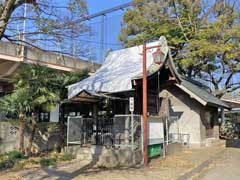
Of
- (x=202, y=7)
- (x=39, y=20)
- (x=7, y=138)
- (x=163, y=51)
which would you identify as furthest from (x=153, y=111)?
(x=202, y=7)

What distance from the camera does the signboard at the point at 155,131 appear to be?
1284cm

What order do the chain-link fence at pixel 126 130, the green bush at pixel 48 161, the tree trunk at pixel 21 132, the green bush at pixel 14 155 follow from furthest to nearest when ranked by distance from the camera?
the tree trunk at pixel 21 132
the chain-link fence at pixel 126 130
the green bush at pixel 14 155
the green bush at pixel 48 161

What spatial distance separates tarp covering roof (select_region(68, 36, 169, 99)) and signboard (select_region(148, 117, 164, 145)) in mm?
1842

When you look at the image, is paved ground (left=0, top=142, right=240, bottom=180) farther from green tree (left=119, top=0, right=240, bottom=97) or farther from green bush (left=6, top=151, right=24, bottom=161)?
green tree (left=119, top=0, right=240, bottom=97)

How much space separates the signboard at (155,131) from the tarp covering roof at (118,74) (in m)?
1.84

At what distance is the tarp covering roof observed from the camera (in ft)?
45.3

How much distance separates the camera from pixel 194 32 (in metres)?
23.2

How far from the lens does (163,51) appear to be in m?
14.8

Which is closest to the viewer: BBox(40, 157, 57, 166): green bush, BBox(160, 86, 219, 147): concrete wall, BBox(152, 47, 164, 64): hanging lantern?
BBox(40, 157, 57, 166): green bush

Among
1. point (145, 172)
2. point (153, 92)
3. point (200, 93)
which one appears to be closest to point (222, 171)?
point (145, 172)

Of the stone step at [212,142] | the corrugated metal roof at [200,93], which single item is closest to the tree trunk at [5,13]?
the corrugated metal roof at [200,93]

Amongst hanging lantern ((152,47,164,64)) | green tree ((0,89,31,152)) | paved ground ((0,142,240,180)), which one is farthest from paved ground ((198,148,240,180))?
green tree ((0,89,31,152))

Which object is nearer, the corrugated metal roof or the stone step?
the corrugated metal roof

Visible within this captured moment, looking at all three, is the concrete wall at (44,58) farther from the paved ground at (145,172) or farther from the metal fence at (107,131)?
the paved ground at (145,172)
